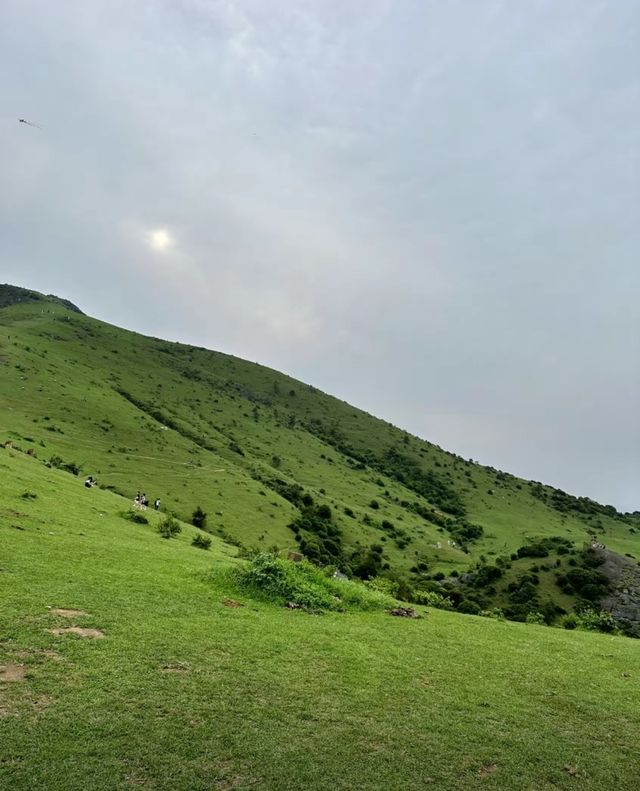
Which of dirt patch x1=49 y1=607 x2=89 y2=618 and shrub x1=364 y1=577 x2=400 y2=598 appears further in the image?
shrub x1=364 y1=577 x2=400 y2=598

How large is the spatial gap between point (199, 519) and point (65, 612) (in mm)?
43072

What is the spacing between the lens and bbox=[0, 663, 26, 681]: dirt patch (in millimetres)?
10055

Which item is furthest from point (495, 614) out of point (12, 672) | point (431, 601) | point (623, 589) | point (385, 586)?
point (623, 589)

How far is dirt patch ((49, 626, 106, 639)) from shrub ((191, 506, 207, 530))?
139 ft

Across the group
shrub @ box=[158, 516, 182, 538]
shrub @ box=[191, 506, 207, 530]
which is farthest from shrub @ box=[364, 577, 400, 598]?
shrub @ box=[191, 506, 207, 530]

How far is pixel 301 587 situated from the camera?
67.6 ft

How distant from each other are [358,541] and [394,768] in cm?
7193

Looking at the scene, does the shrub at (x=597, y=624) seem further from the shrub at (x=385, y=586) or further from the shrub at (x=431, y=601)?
the shrub at (x=385, y=586)

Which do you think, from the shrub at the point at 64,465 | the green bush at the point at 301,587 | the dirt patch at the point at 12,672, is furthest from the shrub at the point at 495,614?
the shrub at the point at 64,465

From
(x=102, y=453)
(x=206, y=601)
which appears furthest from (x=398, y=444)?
(x=206, y=601)

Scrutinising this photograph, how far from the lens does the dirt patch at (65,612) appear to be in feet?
44.4

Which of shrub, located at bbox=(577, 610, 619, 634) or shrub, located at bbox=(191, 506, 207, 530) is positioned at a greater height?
shrub, located at bbox=(577, 610, 619, 634)

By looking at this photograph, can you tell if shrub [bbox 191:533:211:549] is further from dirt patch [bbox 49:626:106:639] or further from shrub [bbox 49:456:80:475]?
shrub [bbox 49:456:80:475]

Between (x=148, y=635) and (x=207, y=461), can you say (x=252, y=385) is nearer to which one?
(x=207, y=461)
